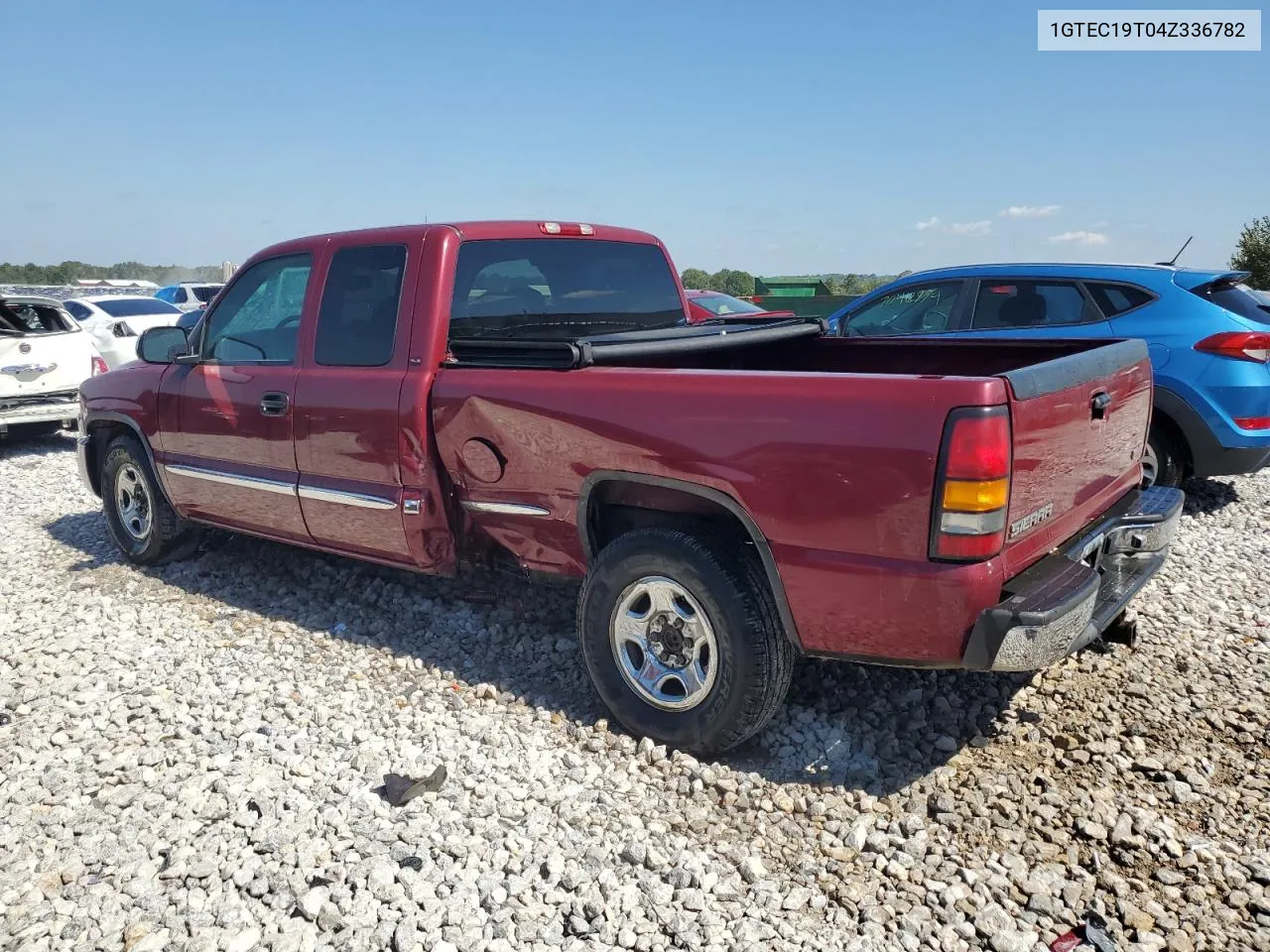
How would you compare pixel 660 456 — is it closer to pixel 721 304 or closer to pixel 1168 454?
pixel 1168 454

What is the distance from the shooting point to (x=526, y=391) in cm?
357

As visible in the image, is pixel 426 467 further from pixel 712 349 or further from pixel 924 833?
pixel 924 833

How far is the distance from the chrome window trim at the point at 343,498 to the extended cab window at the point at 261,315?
66 cm

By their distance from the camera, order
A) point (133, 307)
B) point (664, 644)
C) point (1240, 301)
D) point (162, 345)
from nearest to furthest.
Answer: point (664, 644) → point (162, 345) → point (1240, 301) → point (133, 307)

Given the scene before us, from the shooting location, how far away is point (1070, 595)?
110 inches

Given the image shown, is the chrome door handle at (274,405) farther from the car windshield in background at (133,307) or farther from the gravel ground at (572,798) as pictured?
the car windshield in background at (133,307)

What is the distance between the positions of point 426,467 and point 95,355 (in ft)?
27.2

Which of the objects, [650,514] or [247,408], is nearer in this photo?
[650,514]

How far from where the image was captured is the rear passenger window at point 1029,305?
6.50m

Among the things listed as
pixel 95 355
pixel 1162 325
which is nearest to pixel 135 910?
pixel 1162 325

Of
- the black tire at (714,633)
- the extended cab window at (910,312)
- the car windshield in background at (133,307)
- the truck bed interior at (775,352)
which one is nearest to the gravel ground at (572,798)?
the black tire at (714,633)

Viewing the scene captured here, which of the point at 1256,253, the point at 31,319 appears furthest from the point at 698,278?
the point at 31,319

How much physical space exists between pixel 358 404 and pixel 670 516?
159cm

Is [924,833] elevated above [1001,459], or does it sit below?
below
